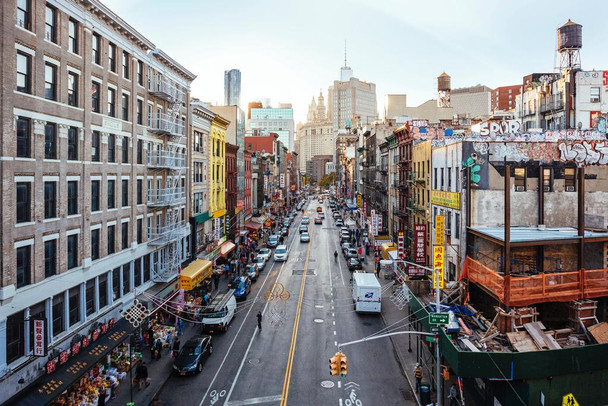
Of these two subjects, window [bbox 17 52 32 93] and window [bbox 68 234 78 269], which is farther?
window [bbox 68 234 78 269]

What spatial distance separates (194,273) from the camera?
113 ft

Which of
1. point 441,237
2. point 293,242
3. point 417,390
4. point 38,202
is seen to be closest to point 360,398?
point 417,390

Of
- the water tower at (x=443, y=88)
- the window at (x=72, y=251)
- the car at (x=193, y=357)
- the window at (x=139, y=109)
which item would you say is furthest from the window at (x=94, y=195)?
the water tower at (x=443, y=88)

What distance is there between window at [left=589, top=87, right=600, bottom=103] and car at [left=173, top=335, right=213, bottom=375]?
51.7 metres

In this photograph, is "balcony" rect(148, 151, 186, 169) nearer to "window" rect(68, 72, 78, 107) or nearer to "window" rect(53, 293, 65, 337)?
"window" rect(68, 72, 78, 107)

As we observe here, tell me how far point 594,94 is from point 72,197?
56.4 metres

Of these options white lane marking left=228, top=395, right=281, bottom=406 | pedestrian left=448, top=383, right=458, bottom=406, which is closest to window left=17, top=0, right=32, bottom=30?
white lane marking left=228, top=395, right=281, bottom=406

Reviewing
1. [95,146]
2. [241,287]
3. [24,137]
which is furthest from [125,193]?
[241,287]

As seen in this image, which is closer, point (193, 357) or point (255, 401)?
point (255, 401)

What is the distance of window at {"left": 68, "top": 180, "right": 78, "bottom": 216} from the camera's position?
2189 centimetres

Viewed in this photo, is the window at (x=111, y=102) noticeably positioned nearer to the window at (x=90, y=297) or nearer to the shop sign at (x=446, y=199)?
the window at (x=90, y=297)

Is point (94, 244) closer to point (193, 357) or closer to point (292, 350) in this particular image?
point (193, 357)

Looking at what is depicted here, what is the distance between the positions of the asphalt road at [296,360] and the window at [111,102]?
1630 centimetres

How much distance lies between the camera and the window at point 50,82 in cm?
2000
